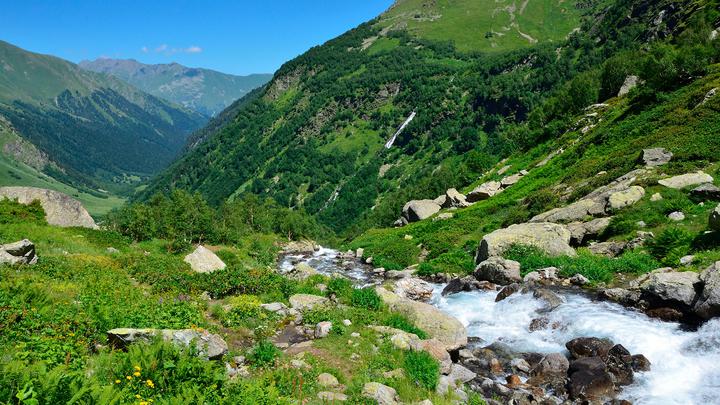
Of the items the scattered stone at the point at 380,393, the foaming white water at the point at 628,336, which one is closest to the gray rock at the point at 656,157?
the foaming white water at the point at 628,336

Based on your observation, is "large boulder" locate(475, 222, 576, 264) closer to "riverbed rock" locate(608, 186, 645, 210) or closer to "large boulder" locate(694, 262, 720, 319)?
"riverbed rock" locate(608, 186, 645, 210)

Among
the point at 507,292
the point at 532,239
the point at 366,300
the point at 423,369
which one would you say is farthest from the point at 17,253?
the point at 532,239

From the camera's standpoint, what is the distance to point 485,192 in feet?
236

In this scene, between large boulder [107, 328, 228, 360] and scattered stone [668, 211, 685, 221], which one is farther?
scattered stone [668, 211, 685, 221]

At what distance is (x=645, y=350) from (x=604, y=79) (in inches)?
3597

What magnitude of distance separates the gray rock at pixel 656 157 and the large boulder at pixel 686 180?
465 centimetres

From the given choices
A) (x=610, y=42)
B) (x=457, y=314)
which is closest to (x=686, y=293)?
(x=457, y=314)

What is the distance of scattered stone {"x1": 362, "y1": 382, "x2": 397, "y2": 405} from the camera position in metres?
11.9

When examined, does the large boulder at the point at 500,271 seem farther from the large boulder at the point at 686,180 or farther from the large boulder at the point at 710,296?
the large boulder at the point at 686,180

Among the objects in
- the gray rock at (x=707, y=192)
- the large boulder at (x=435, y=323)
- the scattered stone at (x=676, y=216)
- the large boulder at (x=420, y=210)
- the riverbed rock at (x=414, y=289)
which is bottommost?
the large boulder at (x=420, y=210)

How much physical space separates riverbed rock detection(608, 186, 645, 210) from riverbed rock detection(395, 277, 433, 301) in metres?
15.7

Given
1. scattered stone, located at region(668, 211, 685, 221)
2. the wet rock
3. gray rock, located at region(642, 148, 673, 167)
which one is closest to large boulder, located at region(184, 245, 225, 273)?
the wet rock

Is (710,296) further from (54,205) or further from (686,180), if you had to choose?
(54,205)

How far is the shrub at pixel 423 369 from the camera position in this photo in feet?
44.4
